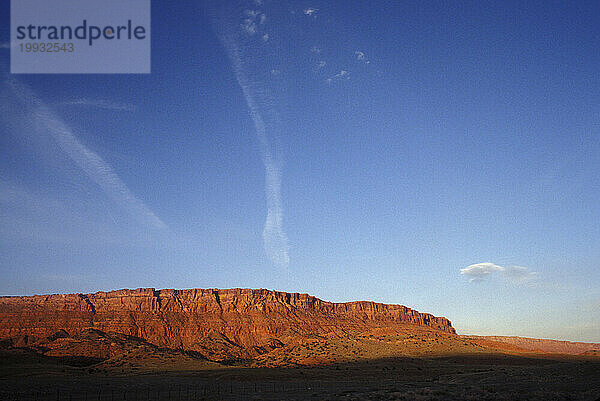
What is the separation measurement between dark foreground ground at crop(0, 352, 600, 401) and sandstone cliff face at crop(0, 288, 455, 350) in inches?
2058

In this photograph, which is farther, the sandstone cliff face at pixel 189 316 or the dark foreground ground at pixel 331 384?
the sandstone cliff face at pixel 189 316

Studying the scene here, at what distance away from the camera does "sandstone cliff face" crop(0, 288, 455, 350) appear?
12675 centimetres

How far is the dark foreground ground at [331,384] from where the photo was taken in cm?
3812

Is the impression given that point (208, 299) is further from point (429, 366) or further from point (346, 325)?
point (429, 366)

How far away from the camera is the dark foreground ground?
38125 millimetres

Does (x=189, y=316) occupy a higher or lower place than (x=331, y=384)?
higher

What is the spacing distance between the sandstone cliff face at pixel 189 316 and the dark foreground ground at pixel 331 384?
52.3 meters

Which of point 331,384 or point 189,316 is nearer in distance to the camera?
point 331,384

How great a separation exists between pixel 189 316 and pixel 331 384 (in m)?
96.6

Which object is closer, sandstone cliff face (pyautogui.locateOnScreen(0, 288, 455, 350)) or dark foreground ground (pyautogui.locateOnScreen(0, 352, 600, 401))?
dark foreground ground (pyautogui.locateOnScreen(0, 352, 600, 401))

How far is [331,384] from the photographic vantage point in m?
51.8

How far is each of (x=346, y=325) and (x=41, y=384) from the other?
104m

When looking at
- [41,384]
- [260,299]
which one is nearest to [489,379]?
[41,384]

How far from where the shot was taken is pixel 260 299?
6014 inches
